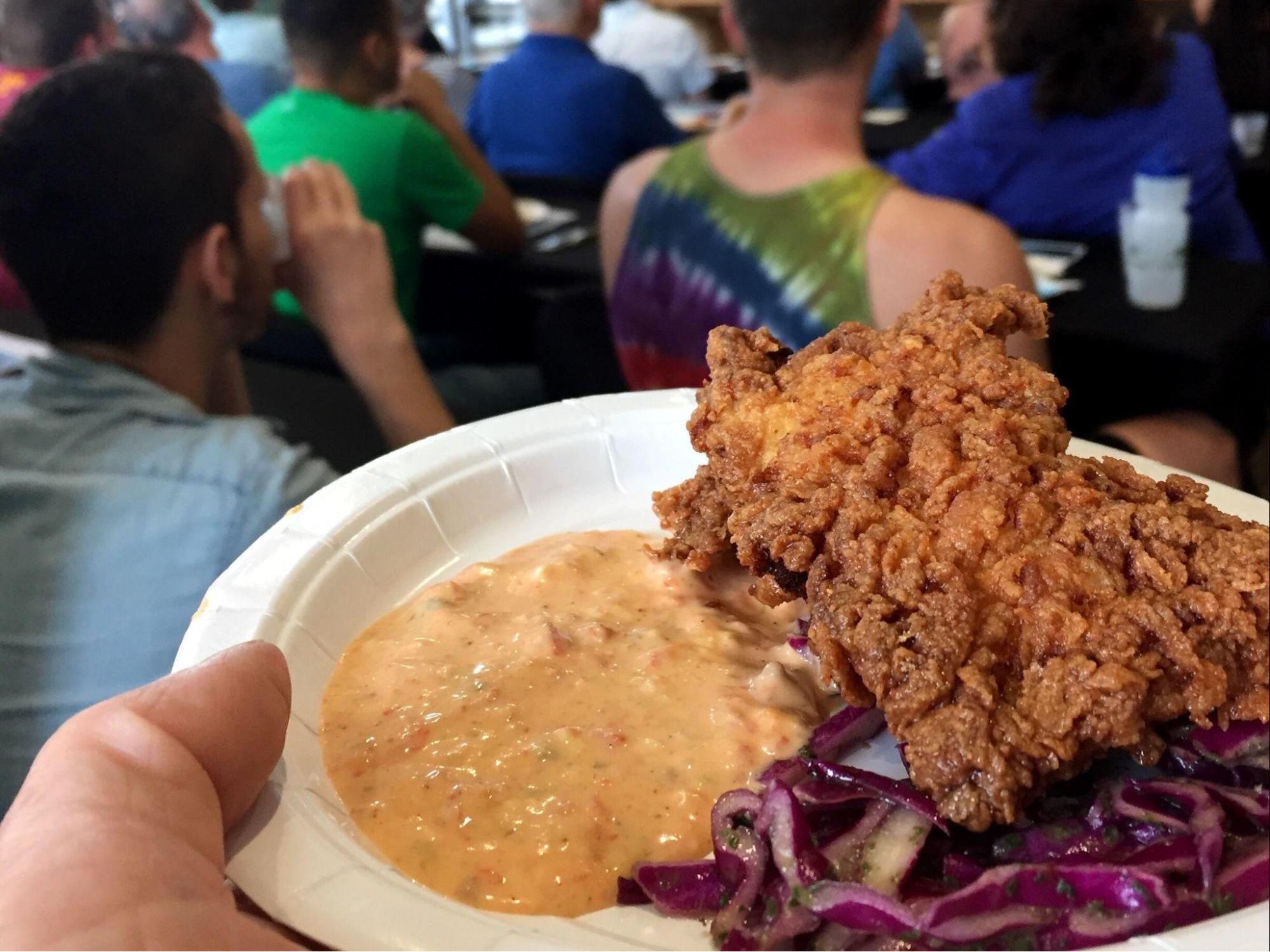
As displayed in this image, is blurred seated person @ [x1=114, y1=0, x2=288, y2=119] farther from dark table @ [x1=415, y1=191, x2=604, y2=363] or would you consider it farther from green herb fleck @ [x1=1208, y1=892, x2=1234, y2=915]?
green herb fleck @ [x1=1208, y1=892, x2=1234, y2=915]

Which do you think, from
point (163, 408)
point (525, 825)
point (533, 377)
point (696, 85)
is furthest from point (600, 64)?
point (525, 825)

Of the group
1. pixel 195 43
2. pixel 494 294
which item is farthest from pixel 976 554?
pixel 195 43

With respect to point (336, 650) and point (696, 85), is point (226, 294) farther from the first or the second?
point (696, 85)

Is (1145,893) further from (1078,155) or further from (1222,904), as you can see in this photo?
(1078,155)

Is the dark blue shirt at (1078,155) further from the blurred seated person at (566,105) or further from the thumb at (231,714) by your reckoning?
the thumb at (231,714)

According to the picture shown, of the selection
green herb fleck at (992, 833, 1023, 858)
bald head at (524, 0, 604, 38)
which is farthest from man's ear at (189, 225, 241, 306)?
bald head at (524, 0, 604, 38)

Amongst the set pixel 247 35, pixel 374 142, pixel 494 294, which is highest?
pixel 247 35
